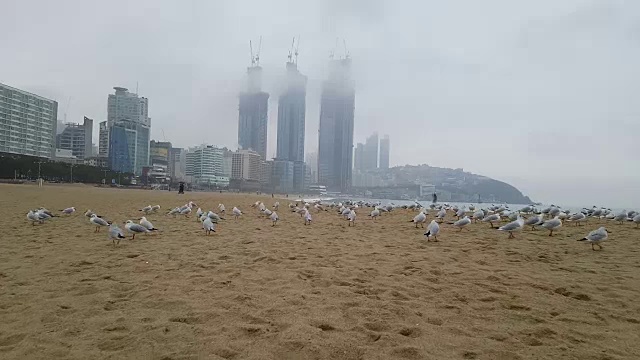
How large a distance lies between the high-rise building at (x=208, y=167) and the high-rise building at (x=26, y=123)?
3969 centimetres

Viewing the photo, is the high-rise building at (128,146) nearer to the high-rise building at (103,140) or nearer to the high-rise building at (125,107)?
the high-rise building at (103,140)

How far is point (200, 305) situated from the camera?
3.90m

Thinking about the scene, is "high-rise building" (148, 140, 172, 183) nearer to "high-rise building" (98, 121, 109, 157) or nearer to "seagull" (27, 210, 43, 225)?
"high-rise building" (98, 121, 109, 157)

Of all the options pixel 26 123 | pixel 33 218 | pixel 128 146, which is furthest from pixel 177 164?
pixel 33 218

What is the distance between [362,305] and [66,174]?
66137mm

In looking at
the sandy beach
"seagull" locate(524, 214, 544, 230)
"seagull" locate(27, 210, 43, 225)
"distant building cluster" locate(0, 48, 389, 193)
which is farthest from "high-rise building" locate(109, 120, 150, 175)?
"seagull" locate(524, 214, 544, 230)

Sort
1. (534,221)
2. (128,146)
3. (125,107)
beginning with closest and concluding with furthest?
(534,221), (128,146), (125,107)

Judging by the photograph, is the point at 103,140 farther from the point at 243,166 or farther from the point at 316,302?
the point at 316,302

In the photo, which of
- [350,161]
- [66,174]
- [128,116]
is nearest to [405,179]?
[350,161]

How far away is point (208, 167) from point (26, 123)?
1924 inches

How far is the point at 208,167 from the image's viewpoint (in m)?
114

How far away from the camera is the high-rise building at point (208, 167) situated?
111812 millimetres

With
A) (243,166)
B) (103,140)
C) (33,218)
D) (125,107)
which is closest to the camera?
(33,218)

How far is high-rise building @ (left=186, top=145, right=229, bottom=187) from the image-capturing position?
367 ft
